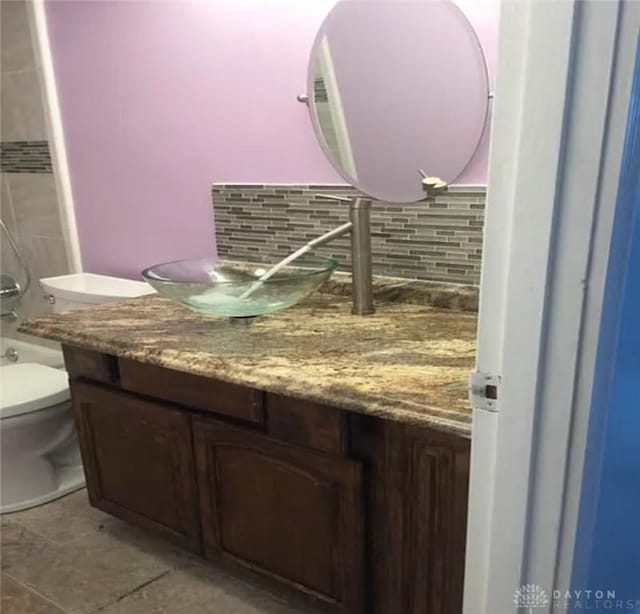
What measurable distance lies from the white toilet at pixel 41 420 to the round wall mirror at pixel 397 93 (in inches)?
35.0

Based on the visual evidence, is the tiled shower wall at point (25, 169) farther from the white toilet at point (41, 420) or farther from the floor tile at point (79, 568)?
the floor tile at point (79, 568)

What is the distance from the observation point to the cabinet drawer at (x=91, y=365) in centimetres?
160

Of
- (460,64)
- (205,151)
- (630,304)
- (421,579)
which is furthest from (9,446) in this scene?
(630,304)

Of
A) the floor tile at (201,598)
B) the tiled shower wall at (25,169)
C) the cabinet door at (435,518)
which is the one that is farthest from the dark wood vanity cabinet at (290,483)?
the tiled shower wall at (25,169)

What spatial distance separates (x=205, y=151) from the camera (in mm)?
1968

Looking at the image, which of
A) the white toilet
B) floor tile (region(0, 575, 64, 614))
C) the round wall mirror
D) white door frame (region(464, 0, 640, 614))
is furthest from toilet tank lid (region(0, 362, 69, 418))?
white door frame (region(464, 0, 640, 614))

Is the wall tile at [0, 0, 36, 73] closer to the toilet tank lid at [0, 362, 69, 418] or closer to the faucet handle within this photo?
the toilet tank lid at [0, 362, 69, 418]

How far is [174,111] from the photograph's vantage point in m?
1.99

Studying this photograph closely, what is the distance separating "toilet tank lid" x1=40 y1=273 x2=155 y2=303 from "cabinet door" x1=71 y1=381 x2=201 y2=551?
1.48 feet

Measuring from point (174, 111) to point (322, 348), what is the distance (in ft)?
3.51

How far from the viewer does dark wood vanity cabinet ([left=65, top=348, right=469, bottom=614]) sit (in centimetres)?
117

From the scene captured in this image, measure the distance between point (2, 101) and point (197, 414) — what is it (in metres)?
1.72

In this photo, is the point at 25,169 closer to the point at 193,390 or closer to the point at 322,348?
the point at 193,390

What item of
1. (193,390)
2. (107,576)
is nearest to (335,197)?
(193,390)
